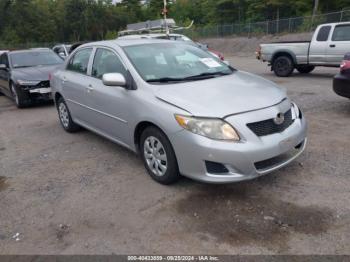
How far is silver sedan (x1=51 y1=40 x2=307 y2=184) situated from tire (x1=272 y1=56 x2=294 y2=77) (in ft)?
26.4

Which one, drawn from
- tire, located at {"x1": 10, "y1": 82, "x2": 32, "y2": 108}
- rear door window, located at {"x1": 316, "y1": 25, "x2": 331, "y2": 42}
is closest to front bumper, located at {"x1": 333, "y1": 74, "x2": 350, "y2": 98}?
rear door window, located at {"x1": 316, "y1": 25, "x2": 331, "y2": 42}

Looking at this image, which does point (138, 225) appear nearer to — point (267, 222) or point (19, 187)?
point (267, 222)

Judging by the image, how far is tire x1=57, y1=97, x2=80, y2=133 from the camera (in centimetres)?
654

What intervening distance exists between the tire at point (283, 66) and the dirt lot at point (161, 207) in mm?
7294

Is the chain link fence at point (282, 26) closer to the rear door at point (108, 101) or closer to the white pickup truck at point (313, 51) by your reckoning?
the white pickup truck at point (313, 51)

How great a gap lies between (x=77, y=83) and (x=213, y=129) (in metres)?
3.00

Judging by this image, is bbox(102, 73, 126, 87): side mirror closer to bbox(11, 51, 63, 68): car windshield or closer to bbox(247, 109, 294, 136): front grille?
bbox(247, 109, 294, 136): front grille

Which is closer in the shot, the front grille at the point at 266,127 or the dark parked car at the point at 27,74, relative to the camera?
the front grille at the point at 266,127

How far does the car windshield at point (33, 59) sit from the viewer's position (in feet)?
33.4

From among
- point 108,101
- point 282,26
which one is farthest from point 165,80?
point 282,26

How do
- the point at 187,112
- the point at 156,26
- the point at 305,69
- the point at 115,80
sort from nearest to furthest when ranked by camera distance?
the point at 187,112 → the point at 115,80 → the point at 305,69 → the point at 156,26

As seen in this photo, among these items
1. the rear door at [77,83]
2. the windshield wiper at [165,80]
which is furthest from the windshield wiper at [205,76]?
the rear door at [77,83]

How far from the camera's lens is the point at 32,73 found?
371 inches

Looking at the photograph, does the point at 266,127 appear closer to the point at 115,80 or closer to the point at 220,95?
the point at 220,95
